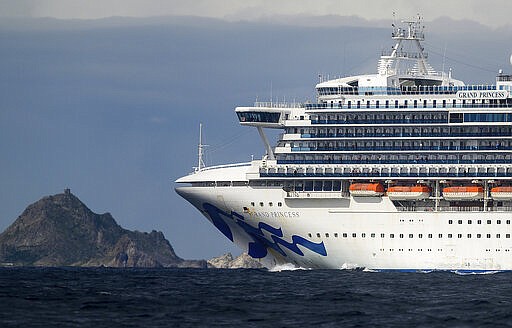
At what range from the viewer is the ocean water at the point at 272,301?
50812mm

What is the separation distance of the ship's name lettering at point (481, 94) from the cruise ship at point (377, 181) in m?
0.06

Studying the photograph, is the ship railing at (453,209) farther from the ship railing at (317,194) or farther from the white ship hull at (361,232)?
the ship railing at (317,194)

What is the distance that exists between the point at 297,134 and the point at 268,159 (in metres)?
2.25

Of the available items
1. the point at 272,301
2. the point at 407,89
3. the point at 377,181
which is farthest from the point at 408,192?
the point at 272,301

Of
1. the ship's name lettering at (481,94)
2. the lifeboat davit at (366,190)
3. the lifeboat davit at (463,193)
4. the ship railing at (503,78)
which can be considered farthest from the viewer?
the ship railing at (503,78)

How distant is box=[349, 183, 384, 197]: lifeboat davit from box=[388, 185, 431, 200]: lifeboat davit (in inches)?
25.0

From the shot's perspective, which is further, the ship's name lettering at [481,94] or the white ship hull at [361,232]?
the ship's name lettering at [481,94]

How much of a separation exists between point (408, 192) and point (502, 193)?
513 centimetres

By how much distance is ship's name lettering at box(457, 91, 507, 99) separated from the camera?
79.1 metres

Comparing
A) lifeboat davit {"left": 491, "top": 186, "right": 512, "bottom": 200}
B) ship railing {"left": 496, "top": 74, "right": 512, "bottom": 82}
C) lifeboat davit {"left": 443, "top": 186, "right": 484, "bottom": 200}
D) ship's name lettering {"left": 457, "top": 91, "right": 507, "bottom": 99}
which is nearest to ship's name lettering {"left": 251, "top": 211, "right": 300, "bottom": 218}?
lifeboat davit {"left": 443, "top": 186, "right": 484, "bottom": 200}

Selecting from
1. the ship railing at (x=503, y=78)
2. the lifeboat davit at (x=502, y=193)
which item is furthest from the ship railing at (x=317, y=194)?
the ship railing at (x=503, y=78)

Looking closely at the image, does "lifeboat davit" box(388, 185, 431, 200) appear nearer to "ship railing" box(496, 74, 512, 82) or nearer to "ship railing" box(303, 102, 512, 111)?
"ship railing" box(303, 102, 512, 111)

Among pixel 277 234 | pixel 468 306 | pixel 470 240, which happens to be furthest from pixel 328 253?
pixel 468 306

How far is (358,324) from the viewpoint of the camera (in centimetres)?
5006
